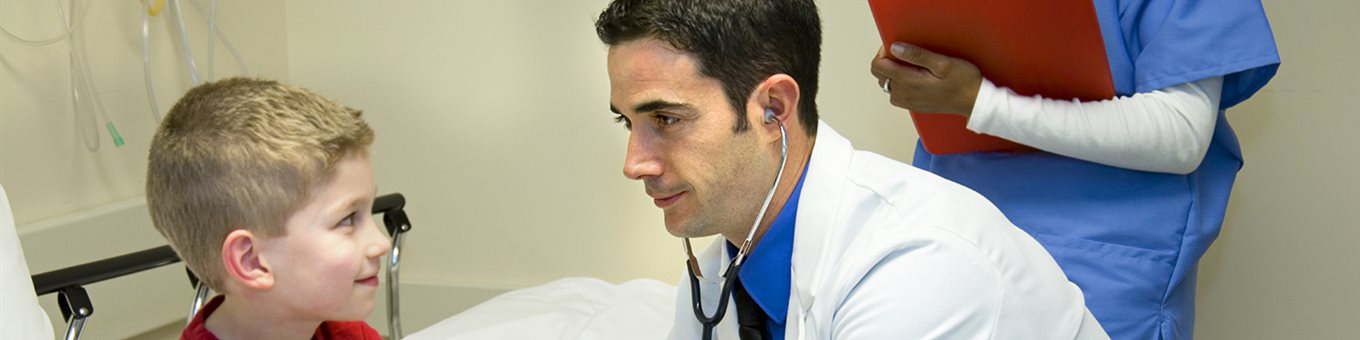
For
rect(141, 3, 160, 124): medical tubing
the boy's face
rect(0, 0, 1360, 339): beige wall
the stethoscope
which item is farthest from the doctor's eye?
rect(141, 3, 160, 124): medical tubing

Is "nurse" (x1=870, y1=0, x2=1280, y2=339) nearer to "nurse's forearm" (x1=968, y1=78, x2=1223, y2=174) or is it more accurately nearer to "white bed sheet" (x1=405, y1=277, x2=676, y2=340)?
"nurse's forearm" (x1=968, y1=78, x2=1223, y2=174)

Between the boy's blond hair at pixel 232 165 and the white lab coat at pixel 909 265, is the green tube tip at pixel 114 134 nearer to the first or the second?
the boy's blond hair at pixel 232 165

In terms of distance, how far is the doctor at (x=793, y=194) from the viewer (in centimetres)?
132

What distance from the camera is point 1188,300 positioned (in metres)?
1.78

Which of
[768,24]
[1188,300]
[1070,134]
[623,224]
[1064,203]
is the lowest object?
[623,224]

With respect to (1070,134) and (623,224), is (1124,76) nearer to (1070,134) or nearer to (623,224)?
(1070,134)

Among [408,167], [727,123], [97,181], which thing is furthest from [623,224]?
[727,123]

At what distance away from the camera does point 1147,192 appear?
1.70 m

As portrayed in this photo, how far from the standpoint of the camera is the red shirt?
1.26 meters

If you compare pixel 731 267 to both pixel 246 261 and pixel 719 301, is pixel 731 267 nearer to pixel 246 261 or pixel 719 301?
pixel 719 301

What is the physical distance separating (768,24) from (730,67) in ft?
0.22

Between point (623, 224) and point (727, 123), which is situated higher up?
point (727, 123)

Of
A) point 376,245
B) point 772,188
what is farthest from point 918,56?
point 376,245

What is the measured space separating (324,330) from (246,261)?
0.17 meters
